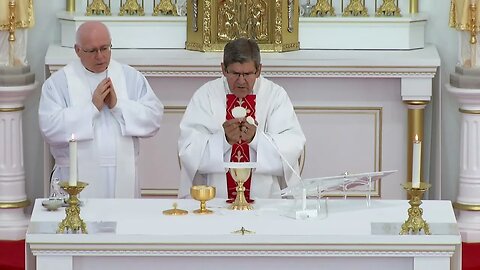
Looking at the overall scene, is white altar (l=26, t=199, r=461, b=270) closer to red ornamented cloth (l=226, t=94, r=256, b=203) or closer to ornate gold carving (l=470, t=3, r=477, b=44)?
red ornamented cloth (l=226, t=94, r=256, b=203)

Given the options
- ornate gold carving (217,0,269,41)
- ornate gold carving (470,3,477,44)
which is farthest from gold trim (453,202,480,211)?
ornate gold carving (217,0,269,41)

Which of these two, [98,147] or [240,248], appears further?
[98,147]

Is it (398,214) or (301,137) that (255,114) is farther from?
(398,214)

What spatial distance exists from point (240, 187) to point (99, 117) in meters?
1.37

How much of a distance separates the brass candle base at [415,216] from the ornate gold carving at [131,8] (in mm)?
3961

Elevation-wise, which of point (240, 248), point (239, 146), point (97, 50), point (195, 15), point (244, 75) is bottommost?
point (240, 248)

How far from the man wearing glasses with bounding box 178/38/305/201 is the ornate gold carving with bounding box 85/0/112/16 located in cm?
228

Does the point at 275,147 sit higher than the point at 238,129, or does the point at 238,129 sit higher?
the point at 238,129

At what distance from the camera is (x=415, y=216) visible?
5.89 meters

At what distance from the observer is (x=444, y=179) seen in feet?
31.6

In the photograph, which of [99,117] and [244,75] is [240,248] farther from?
[99,117]

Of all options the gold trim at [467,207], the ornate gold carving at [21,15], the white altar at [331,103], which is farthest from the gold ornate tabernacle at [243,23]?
the gold trim at [467,207]

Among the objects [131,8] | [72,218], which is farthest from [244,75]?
[131,8]

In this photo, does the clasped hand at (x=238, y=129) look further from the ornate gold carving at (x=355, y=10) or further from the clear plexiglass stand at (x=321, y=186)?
the ornate gold carving at (x=355, y=10)
